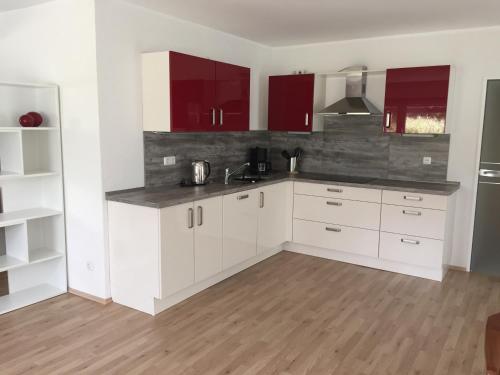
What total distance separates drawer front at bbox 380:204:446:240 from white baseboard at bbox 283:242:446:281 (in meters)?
0.36

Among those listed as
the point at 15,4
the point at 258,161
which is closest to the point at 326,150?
the point at 258,161

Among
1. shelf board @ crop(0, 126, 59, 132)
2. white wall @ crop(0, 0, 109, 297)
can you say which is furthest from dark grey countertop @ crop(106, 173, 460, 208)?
shelf board @ crop(0, 126, 59, 132)

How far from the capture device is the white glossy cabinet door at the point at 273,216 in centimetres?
429

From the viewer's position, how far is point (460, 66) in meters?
4.13

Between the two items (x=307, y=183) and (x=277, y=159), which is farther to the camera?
(x=277, y=159)

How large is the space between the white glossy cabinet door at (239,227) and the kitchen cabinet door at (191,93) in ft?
2.34

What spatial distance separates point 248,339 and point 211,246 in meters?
0.96

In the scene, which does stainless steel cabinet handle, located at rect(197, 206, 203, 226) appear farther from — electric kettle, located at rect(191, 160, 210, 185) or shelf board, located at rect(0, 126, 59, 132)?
shelf board, located at rect(0, 126, 59, 132)

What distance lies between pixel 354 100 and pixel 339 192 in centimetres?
101

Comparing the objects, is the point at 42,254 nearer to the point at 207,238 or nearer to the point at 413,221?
the point at 207,238

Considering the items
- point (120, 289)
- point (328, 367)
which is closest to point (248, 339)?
point (328, 367)

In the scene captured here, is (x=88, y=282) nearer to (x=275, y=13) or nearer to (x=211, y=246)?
(x=211, y=246)

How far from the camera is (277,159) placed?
17.6ft

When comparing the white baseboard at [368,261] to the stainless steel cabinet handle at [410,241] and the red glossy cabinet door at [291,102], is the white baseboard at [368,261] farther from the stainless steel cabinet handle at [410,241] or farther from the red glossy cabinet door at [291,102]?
the red glossy cabinet door at [291,102]
